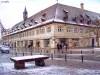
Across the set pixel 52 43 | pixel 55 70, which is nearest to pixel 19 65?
pixel 55 70

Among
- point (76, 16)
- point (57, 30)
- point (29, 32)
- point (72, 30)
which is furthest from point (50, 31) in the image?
point (29, 32)

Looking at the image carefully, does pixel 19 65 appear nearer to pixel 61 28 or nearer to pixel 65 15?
pixel 61 28

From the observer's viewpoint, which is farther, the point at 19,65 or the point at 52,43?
the point at 52,43

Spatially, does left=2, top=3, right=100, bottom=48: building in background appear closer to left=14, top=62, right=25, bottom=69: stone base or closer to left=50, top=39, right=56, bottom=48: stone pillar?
left=50, top=39, right=56, bottom=48: stone pillar

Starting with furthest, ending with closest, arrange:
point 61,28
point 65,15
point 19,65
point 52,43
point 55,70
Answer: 1. point 65,15
2. point 61,28
3. point 52,43
4. point 19,65
5. point 55,70

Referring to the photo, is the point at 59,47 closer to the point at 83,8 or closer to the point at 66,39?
the point at 66,39

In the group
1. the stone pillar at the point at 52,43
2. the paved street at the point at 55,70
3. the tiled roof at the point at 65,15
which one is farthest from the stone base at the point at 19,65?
the tiled roof at the point at 65,15

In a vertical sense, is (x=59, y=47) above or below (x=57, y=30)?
below

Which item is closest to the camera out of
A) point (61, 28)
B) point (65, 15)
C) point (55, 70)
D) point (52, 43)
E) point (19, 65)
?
point (55, 70)

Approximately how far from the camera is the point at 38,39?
55.8 m

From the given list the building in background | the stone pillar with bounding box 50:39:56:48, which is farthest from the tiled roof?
the stone pillar with bounding box 50:39:56:48

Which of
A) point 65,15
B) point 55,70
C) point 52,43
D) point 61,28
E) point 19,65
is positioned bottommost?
point 55,70

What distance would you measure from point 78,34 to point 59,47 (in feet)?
46.0

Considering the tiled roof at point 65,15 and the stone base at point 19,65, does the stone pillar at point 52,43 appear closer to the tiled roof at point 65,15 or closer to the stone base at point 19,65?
the tiled roof at point 65,15
